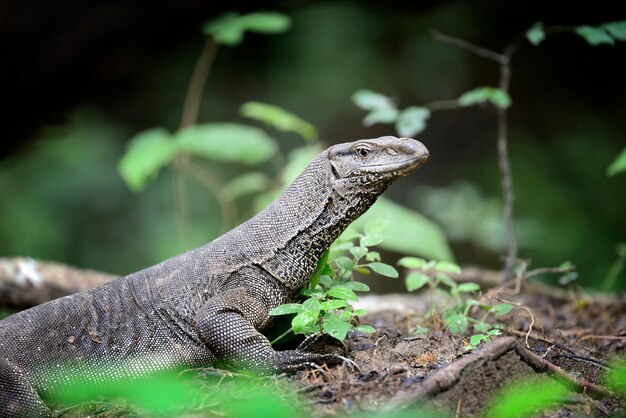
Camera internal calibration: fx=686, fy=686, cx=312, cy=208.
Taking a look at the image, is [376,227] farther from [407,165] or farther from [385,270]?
[407,165]

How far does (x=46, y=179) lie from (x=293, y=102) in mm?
4631

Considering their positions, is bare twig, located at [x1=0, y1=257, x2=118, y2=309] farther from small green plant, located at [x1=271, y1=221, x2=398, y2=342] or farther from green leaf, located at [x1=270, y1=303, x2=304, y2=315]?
green leaf, located at [x1=270, y1=303, x2=304, y2=315]

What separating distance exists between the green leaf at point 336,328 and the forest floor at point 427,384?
20cm

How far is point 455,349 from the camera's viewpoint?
14.4ft

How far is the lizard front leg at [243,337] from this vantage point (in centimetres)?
420

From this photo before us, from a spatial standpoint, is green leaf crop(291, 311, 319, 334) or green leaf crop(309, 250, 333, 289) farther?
green leaf crop(309, 250, 333, 289)

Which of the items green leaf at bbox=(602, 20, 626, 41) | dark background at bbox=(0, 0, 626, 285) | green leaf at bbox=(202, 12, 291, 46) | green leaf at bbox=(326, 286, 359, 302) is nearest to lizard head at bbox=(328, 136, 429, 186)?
green leaf at bbox=(326, 286, 359, 302)

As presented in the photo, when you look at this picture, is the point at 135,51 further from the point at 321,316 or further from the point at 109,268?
the point at 321,316

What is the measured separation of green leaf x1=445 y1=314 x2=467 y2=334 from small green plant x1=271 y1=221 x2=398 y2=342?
2.47 feet

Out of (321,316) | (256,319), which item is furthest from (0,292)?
(321,316)

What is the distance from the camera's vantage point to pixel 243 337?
4.30m

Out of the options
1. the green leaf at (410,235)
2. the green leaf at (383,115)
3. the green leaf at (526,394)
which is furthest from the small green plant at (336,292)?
the green leaf at (410,235)

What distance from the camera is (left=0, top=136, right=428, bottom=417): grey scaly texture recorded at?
14.5 feet

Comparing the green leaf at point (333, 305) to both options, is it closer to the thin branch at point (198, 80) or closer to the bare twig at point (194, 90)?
the bare twig at point (194, 90)
